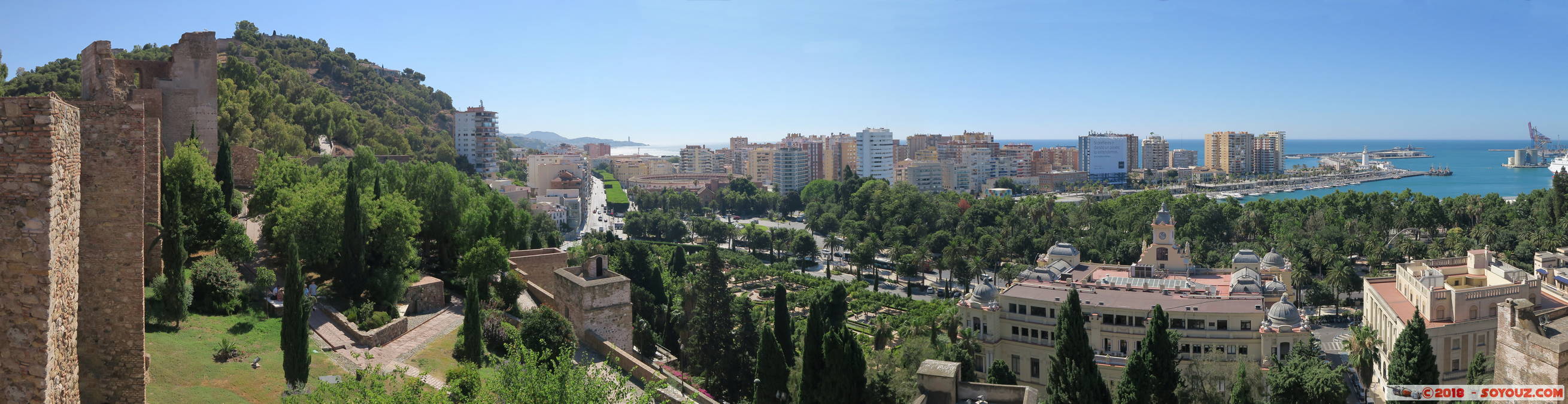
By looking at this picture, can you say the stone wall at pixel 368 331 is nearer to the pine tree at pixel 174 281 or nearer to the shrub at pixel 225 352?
the pine tree at pixel 174 281

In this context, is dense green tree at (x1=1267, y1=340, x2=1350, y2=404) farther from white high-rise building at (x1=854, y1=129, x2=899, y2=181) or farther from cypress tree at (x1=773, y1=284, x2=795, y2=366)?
white high-rise building at (x1=854, y1=129, x2=899, y2=181)

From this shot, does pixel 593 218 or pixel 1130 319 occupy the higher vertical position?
pixel 593 218

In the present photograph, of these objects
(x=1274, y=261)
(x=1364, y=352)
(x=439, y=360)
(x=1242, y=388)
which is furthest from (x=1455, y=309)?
(x=439, y=360)

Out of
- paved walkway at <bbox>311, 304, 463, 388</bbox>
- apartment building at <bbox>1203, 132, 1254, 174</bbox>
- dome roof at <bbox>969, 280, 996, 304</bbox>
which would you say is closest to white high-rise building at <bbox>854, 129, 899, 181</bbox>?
apartment building at <bbox>1203, 132, 1254, 174</bbox>

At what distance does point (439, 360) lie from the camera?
1548 cm

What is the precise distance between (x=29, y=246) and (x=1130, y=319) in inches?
915

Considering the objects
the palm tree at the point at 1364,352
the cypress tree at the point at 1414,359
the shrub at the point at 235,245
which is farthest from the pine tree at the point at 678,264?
the cypress tree at the point at 1414,359

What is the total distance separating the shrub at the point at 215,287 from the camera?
14328 mm

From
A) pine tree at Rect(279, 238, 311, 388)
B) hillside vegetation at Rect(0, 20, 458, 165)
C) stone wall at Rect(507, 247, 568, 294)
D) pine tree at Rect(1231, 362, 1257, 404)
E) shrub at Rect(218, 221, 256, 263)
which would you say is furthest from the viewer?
hillside vegetation at Rect(0, 20, 458, 165)

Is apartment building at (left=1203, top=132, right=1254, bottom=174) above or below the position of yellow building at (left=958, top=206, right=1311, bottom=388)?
above

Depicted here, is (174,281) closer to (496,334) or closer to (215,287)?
(215,287)

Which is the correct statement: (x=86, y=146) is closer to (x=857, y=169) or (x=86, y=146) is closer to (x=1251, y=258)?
(x=1251, y=258)

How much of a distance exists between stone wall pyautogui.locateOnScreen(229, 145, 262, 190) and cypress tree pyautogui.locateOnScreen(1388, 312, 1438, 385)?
26830 mm

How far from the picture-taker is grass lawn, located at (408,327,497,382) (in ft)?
48.3
